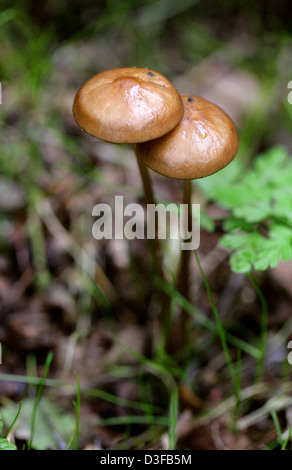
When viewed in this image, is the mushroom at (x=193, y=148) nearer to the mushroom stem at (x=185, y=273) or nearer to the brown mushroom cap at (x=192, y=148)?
the brown mushroom cap at (x=192, y=148)

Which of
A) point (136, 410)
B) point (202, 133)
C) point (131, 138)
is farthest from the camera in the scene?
point (136, 410)

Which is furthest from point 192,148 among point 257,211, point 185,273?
point 185,273

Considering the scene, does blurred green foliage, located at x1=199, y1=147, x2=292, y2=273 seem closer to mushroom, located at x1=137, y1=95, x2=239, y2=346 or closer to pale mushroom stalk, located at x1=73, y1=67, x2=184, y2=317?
mushroom, located at x1=137, y1=95, x2=239, y2=346

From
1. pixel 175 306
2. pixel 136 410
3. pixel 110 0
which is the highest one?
pixel 110 0

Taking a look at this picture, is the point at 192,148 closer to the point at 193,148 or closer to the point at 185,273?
the point at 193,148

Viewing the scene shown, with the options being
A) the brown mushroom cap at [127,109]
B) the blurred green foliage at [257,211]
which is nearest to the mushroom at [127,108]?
the brown mushroom cap at [127,109]

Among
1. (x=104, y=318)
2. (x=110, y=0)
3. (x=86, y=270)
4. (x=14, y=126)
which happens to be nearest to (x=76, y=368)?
(x=104, y=318)

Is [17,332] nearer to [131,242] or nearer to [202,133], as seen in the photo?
[131,242]
